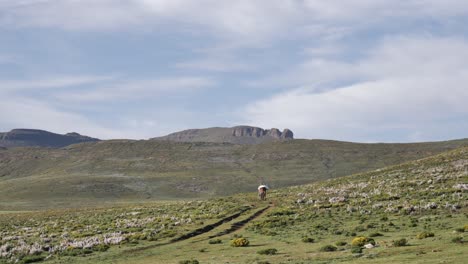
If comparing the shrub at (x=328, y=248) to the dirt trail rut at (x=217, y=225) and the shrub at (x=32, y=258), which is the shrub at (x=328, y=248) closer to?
the dirt trail rut at (x=217, y=225)

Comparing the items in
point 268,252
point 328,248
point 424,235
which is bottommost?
point 268,252

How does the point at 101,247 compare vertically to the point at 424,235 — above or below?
below

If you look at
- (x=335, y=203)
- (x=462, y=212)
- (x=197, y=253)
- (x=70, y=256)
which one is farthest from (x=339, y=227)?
(x=70, y=256)

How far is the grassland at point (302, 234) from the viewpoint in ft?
104

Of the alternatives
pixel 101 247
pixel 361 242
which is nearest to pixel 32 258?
pixel 101 247

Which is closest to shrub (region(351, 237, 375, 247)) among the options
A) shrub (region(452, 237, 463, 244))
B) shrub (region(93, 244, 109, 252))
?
shrub (region(452, 237, 463, 244))

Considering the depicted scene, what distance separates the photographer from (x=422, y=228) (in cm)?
3962

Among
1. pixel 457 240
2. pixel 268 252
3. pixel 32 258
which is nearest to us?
pixel 457 240

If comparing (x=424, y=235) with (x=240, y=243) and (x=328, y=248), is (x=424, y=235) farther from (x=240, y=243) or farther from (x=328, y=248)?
(x=240, y=243)

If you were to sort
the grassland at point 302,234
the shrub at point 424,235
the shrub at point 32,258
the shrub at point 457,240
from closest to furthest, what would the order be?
the shrub at point 457,240, the grassland at point 302,234, the shrub at point 424,235, the shrub at point 32,258

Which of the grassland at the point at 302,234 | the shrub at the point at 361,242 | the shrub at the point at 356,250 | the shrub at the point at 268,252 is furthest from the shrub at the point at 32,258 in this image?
the shrub at the point at 356,250

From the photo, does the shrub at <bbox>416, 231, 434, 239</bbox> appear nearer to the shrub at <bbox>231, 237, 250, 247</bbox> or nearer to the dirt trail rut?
the shrub at <bbox>231, 237, 250, 247</bbox>

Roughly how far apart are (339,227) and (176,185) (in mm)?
145296

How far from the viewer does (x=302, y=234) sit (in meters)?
43.8
